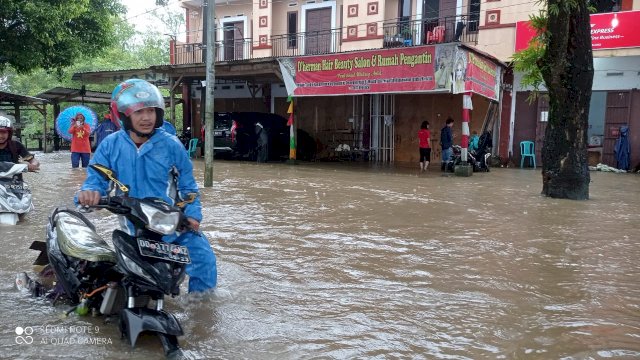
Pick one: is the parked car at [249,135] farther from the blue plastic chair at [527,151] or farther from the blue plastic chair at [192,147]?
the blue plastic chair at [527,151]

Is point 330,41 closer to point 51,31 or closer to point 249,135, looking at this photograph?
point 249,135

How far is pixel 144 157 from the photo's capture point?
327 cm

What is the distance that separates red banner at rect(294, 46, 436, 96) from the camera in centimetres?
1323

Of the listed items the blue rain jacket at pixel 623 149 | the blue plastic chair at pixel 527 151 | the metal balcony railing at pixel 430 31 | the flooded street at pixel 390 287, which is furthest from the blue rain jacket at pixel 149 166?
the blue rain jacket at pixel 623 149

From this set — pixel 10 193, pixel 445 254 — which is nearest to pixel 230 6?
pixel 10 193

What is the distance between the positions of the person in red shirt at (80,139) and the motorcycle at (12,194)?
6.71 meters

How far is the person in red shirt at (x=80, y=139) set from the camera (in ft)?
42.0

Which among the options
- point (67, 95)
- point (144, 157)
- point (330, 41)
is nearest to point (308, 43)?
point (330, 41)

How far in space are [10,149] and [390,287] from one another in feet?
15.7

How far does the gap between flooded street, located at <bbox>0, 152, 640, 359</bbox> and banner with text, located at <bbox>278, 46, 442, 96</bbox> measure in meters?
5.65

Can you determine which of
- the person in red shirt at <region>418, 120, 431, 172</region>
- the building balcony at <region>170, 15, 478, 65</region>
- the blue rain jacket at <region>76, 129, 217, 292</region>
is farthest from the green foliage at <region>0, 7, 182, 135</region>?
the blue rain jacket at <region>76, 129, 217, 292</region>

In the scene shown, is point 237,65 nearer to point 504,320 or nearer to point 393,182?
point 393,182

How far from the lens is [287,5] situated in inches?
843

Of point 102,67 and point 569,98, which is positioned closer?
point 569,98
